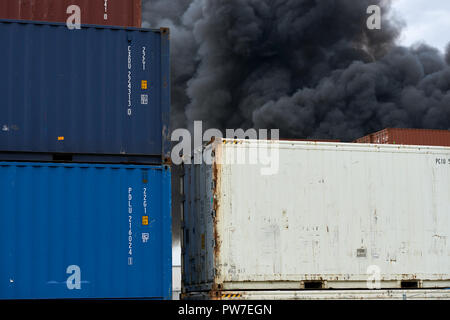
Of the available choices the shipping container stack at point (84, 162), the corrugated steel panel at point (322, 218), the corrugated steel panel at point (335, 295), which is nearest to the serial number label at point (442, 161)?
the corrugated steel panel at point (322, 218)

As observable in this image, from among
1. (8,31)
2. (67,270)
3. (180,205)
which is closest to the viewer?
(67,270)

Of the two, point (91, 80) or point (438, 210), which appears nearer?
point (91, 80)

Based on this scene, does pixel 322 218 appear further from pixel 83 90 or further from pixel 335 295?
pixel 83 90

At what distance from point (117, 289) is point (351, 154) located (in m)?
5.37

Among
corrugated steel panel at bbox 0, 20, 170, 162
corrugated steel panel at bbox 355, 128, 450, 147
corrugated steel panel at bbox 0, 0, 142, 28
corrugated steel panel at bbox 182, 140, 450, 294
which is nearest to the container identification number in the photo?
corrugated steel panel at bbox 0, 20, 170, 162

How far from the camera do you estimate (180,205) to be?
1455 centimetres

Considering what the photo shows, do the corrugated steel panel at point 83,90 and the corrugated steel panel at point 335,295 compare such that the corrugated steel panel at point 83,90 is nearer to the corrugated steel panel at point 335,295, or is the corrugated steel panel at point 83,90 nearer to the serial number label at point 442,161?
the corrugated steel panel at point 335,295

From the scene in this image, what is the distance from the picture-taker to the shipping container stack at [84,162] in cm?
1060

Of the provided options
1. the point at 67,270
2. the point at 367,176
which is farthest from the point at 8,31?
the point at 367,176

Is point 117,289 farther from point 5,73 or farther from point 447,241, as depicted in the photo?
point 447,241

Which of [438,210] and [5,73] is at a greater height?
[5,73]

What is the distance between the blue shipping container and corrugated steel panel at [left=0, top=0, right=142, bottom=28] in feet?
13.0

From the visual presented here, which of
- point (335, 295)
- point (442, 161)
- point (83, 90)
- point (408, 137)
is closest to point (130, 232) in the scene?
point (83, 90)

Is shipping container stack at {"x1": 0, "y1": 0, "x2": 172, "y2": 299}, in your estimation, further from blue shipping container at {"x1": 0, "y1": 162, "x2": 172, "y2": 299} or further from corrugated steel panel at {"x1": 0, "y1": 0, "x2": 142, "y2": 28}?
corrugated steel panel at {"x1": 0, "y1": 0, "x2": 142, "y2": 28}
